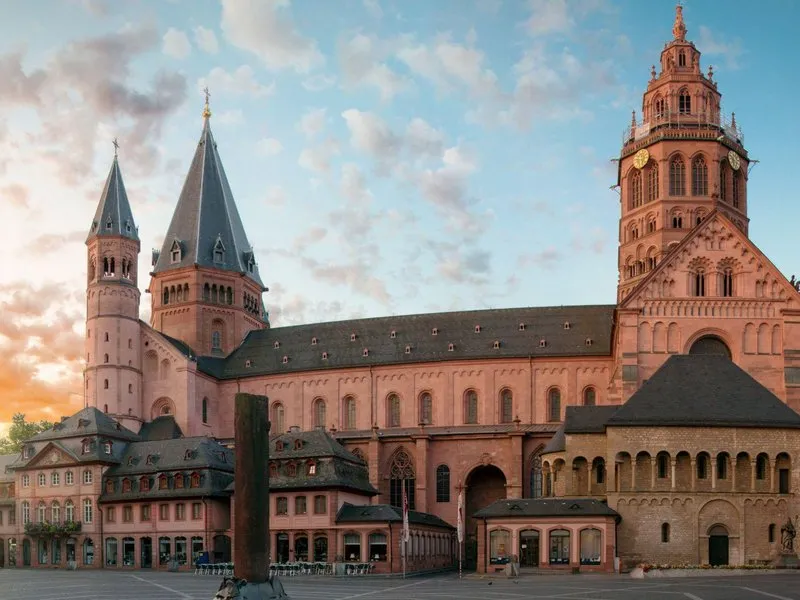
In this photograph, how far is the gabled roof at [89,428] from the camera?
109 metres

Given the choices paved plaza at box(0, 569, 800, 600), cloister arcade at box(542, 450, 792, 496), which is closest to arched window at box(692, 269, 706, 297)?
cloister arcade at box(542, 450, 792, 496)

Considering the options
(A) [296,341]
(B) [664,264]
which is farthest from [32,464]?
(B) [664,264]

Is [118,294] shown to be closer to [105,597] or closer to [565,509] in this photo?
[565,509]

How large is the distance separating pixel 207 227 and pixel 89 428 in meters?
29.2

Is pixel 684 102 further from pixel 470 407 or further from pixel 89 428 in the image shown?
pixel 89 428

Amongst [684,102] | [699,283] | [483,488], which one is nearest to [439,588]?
[699,283]

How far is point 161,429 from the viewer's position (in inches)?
4599

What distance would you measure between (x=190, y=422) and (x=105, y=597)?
189ft

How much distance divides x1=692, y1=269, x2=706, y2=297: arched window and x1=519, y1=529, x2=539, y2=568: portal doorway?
23.5m

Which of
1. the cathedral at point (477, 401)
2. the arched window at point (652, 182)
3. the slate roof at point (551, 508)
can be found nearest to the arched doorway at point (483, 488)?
the cathedral at point (477, 401)

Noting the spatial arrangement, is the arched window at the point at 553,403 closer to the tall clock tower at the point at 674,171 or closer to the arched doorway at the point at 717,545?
the tall clock tower at the point at 674,171

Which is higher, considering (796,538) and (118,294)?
(118,294)

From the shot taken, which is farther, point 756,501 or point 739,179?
point 739,179

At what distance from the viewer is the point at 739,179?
113m
